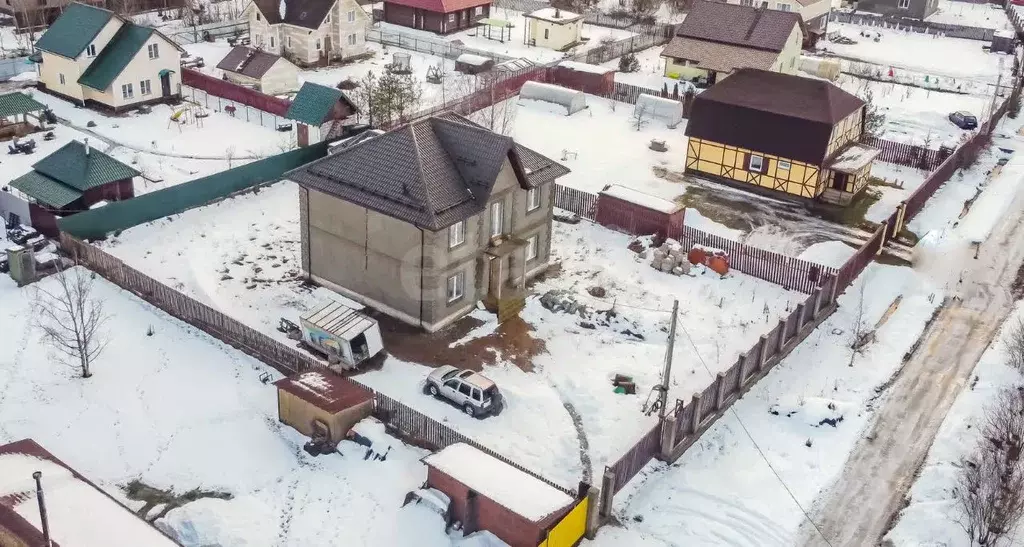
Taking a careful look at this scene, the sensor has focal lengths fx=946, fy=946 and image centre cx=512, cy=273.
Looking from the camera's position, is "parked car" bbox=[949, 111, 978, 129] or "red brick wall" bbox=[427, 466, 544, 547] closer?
"red brick wall" bbox=[427, 466, 544, 547]

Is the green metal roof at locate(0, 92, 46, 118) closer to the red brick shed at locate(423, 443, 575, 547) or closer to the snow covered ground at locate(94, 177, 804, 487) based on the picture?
the snow covered ground at locate(94, 177, 804, 487)

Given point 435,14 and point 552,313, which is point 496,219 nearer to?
point 552,313

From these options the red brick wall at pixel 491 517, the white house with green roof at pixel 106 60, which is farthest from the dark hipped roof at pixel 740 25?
the red brick wall at pixel 491 517

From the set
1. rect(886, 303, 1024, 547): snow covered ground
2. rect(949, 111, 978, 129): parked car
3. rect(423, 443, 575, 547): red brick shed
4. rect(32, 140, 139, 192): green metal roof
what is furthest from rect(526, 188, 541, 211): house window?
rect(949, 111, 978, 129): parked car

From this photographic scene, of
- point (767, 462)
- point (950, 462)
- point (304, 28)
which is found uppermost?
point (304, 28)

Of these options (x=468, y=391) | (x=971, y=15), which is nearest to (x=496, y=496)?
(x=468, y=391)

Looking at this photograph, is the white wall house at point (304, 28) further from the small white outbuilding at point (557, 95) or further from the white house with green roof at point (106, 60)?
the small white outbuilding at point (557, 95)

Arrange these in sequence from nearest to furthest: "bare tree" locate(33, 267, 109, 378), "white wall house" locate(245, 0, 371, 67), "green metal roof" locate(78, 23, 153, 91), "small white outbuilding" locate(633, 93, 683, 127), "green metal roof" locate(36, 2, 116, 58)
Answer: "bare tree" locate(33, 267, 109, 378) → "green metal roof" locate(78, 23, 153, 91) → "green metal roof" locate(36, 2, 116, 58) → "small white outbuilding" locate(633, 93, 683, 127) → "white wall house" locate(245, 0, 371, 67)
